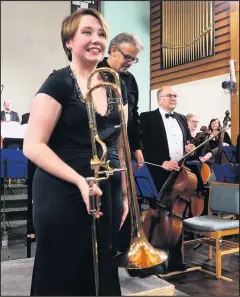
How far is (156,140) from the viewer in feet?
3.51

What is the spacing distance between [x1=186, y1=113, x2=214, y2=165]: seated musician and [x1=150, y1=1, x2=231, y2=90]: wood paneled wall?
0.12 m

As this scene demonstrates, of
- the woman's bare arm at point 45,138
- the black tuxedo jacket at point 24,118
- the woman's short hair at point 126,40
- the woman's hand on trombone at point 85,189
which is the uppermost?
the woman's short hair at point 126,40

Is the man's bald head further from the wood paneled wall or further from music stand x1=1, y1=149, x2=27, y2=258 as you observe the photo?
music stand x1=1, y1=149, x2=27, y2=258

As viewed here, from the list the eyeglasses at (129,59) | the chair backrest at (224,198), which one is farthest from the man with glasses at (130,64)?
the chair backrest at (224,198)

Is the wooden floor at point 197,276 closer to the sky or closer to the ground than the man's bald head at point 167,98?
closer to the ground

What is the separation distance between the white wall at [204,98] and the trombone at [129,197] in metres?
0.29

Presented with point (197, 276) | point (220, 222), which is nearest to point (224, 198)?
point (220, 222)

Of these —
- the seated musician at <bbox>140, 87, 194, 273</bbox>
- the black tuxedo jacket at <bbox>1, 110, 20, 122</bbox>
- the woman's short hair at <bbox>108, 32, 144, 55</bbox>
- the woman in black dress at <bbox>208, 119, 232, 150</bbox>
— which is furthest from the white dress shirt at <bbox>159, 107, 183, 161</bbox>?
the black tuxedo jacket at <bbox>1, 110, 20, 122</bbox>

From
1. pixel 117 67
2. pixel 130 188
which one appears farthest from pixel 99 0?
pixel 130 188

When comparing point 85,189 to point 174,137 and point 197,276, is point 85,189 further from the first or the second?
point 197,276

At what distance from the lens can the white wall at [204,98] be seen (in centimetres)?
89

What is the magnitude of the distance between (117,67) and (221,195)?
414mm

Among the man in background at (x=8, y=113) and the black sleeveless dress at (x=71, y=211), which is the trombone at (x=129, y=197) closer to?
the black sleeveless dress at (x=71, y=211)

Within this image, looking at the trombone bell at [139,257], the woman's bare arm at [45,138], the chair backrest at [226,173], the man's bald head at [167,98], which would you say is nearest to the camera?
the woman's bare arm at [45,138]
